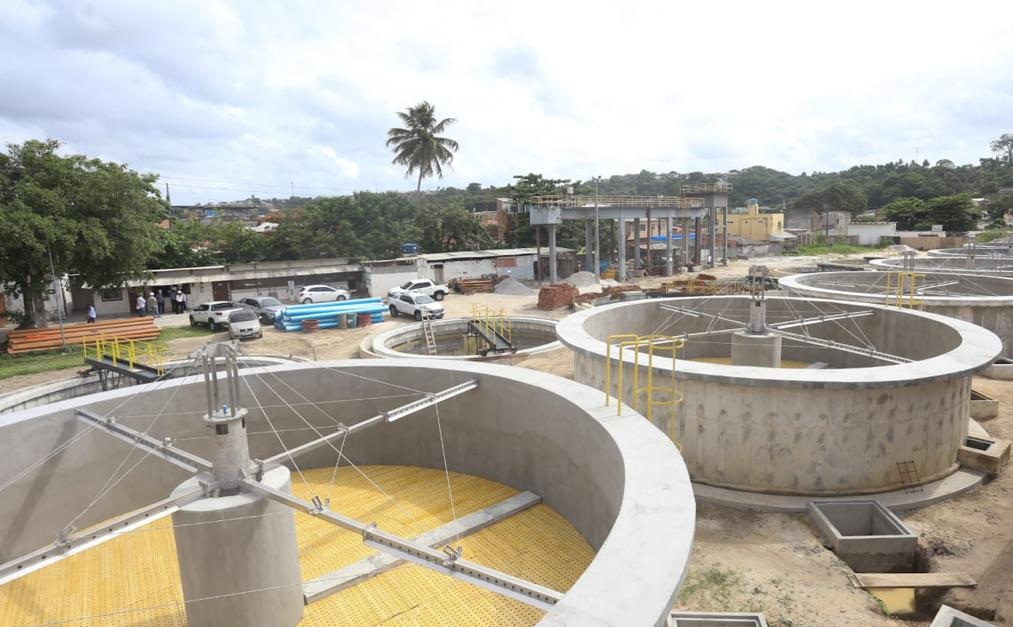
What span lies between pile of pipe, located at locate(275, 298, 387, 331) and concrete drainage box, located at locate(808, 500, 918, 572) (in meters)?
23.7

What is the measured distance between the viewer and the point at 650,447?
661 centimetres

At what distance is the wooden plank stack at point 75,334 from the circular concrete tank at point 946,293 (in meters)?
27.9

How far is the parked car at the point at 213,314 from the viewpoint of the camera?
2888cm


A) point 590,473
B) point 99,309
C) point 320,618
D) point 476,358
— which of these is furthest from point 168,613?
point 99,309

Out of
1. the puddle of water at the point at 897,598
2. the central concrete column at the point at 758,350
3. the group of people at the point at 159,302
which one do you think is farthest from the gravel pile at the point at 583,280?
the puddle of water at the point at 897,598

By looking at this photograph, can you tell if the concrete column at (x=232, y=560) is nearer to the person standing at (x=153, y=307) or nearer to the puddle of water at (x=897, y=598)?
the puddle of water at (x=897, y=598)

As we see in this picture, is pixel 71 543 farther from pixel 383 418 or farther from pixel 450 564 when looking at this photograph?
pixel 383 418

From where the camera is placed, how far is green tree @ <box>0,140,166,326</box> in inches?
904

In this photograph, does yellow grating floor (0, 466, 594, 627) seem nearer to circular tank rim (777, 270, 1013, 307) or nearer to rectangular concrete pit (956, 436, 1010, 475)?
rectangular concrete pit (956, 436, 1010, 475)

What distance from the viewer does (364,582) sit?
7.04 metres

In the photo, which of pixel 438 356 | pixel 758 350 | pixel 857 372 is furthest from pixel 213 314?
pixel 857 372

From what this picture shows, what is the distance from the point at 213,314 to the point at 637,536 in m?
28.5

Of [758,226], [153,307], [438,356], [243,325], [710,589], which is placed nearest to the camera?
[710,589]

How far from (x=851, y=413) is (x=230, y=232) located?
48.5m
